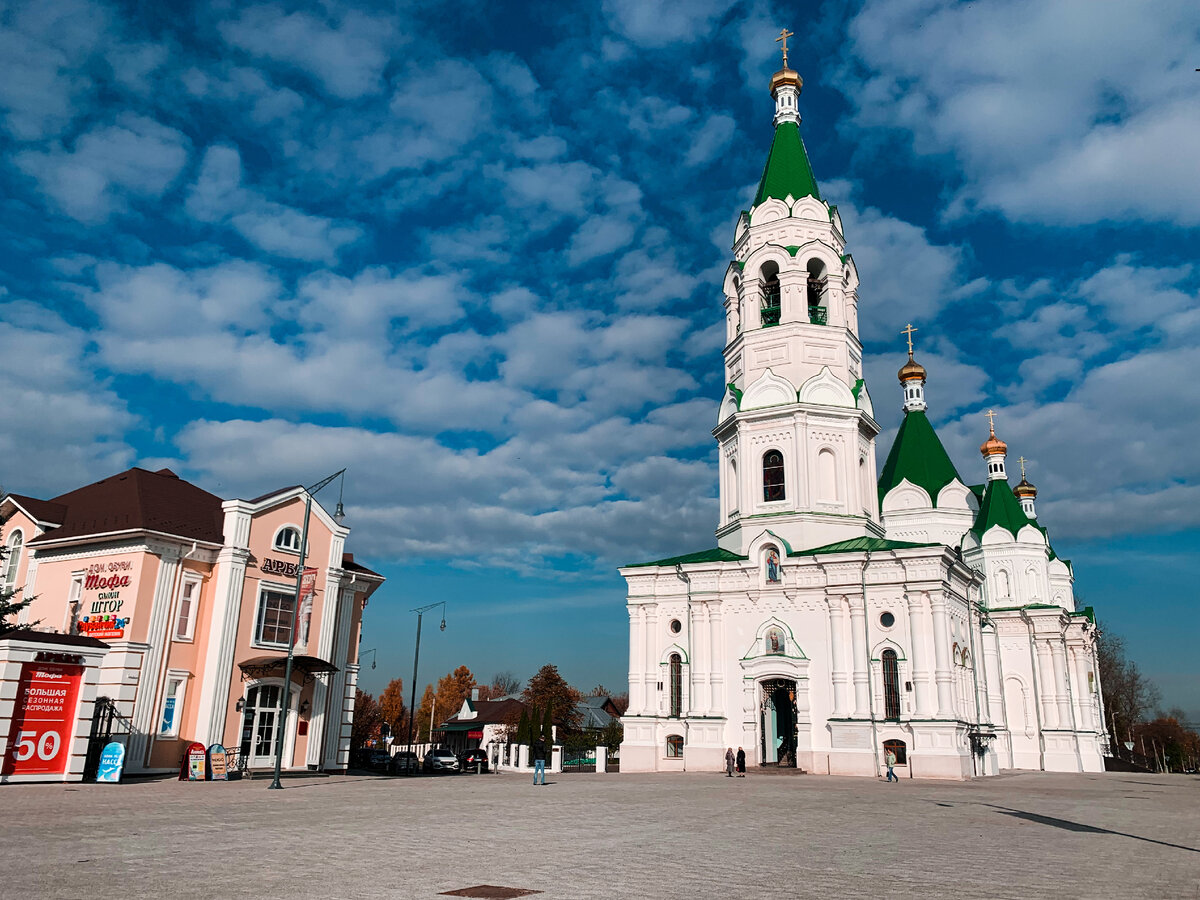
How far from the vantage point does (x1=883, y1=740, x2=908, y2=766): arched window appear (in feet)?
107

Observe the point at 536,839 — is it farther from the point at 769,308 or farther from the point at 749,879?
the point at 769,308

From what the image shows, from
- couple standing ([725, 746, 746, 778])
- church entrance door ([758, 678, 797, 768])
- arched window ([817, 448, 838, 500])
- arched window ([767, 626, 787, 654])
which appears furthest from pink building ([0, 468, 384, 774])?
arched window ([817, 448, 838, 500])

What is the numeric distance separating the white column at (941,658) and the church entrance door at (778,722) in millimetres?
5378

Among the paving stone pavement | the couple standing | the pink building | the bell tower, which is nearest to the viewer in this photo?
the paving stone pavement

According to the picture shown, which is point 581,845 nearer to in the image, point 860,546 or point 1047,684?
point 860,546

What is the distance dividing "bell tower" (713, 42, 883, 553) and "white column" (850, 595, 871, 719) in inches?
145

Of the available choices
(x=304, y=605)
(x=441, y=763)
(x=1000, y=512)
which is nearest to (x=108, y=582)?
(x=304, y=605)

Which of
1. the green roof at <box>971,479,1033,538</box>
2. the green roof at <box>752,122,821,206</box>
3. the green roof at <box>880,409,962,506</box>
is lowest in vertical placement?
the green roof at <box>971,479,1033,538</box>

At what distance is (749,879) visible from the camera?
9320 mm

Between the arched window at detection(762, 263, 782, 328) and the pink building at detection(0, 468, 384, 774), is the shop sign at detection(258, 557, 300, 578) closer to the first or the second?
the pink building at detection(0, 468, 384, 774)

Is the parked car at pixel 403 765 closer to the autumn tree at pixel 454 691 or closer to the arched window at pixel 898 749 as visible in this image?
the arched window at pixel 898 749

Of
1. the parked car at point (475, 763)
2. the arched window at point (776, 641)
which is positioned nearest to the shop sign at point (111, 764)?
the parked car at point (475, 763)

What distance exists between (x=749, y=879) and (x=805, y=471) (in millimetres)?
30224

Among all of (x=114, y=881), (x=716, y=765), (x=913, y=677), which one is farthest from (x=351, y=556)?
(x=114, y=881)
